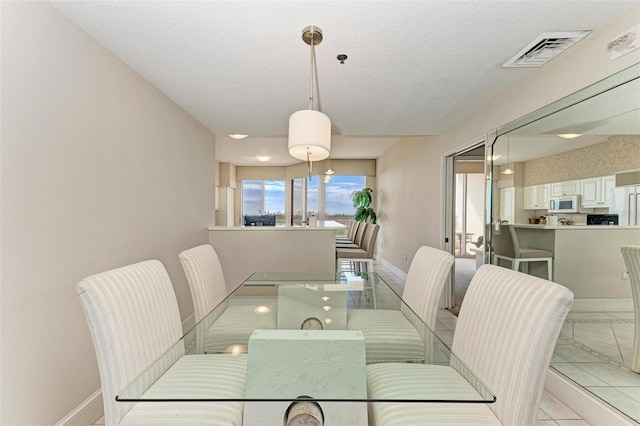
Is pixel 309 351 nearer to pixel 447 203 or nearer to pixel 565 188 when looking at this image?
pixel 565 188

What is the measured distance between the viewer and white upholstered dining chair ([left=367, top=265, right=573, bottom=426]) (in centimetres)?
99


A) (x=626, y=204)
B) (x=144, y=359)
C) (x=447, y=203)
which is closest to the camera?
(x=144, y=359)

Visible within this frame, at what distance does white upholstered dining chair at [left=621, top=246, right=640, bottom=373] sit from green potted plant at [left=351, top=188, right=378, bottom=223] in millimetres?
5353

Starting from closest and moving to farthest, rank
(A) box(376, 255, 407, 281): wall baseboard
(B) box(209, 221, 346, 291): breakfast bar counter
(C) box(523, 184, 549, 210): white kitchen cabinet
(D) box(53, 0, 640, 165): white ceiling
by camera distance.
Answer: (D) box(53, 0, 640, 165): white ceiling → (C) box(523, 184, 549, 210): white kitchen cabinet → (B) box(209, 221, 346, 291): breakfast bar counter → (A) box(376, 255, 407, 281): wall baseboard

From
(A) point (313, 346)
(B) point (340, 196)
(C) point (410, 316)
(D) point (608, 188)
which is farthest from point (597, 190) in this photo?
(B) point (340, 196)

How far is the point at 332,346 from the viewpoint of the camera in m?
1.07

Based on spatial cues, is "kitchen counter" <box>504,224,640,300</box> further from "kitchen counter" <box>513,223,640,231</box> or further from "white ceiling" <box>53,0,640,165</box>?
"white ceiling" <box>53,0,640,165</box>

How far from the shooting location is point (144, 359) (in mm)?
1252

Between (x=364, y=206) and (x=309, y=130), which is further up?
(x=309, y=130)

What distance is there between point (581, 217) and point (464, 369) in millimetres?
1571

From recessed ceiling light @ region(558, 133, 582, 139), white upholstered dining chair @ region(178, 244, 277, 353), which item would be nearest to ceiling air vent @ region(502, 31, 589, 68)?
recessed ceiling light @ region(558, 133, 582, 139)

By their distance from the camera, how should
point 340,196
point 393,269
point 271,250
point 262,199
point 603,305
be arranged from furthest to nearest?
point 262,199 → point 340,196 → point 393,269 → point 271,250 → point 603,305

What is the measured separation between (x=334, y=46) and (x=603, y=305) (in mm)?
2425

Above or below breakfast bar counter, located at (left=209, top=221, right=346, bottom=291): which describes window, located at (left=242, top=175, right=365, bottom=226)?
above
